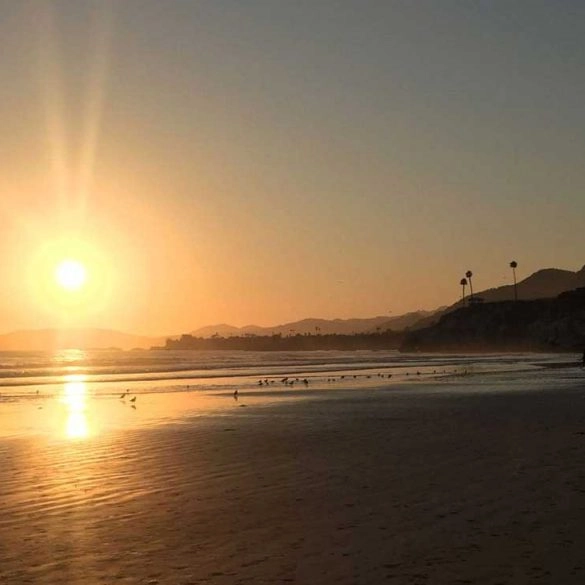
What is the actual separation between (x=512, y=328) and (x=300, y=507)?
544 ft

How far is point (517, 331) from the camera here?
551 feet

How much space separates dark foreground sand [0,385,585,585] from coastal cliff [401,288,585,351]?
12775 cm

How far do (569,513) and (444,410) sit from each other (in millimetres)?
17931

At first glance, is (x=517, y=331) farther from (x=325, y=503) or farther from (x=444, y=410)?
(x=325, y=503)

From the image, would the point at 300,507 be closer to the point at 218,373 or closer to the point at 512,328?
the point at 218,373

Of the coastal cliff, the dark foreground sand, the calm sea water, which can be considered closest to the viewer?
the dark foreground sand

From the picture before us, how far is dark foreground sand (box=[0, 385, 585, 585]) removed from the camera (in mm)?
8516

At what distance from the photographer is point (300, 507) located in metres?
11.7

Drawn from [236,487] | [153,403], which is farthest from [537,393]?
[236,487]

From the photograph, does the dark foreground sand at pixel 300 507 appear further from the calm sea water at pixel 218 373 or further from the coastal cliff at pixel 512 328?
the coastal cliff at pixel 512 328

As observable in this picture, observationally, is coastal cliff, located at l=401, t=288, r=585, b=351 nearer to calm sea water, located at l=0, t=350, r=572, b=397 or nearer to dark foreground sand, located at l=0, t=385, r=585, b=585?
calm sea water, located at l=0, t=350, r=572, b=397

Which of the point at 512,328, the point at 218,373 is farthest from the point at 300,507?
the point at 512,328

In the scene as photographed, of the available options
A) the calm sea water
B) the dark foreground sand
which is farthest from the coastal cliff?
the dark foreground sand

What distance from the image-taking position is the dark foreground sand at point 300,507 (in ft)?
27.9
